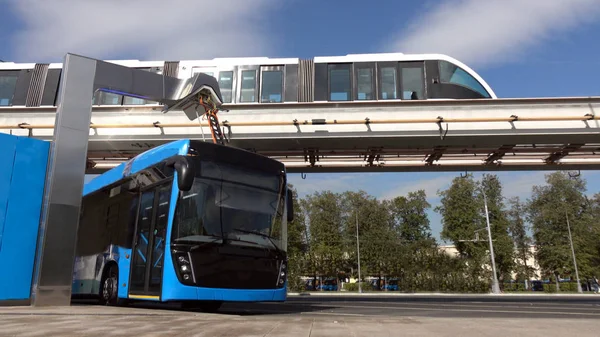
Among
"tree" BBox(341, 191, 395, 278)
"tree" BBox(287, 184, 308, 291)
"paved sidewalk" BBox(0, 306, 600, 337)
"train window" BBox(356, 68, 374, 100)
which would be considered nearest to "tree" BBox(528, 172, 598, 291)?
"tree" BBox(341, 191, 395, 278)

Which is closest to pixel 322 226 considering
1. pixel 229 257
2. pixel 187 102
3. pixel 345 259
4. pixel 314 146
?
pixel 345 259

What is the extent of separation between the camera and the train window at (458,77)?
14336 millimetres

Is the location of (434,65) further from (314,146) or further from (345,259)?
(345,259)

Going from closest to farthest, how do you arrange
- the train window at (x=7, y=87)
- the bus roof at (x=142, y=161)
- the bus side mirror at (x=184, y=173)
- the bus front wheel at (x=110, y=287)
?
the bus side mirror at (x=184, y=173)
the bus roof at (x=142, y=161)
the bus front wheel at (x=110, y=287)
the train window at (x=7, y=87)

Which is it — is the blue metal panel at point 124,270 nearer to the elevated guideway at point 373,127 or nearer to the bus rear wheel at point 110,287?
the bus rear wheel at point 110,287

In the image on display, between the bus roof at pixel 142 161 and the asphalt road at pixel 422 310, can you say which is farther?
the asphalt road at pixel 422 310

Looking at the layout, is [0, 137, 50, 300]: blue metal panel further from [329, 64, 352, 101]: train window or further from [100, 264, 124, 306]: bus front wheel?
[329, 64, 352, 101]: train window

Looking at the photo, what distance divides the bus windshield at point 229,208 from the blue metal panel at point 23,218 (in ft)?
12.5

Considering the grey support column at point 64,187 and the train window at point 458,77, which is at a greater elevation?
the train window at point 458,77

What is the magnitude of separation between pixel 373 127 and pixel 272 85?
138 inches

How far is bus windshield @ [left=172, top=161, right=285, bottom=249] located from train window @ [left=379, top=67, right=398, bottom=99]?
264 inches

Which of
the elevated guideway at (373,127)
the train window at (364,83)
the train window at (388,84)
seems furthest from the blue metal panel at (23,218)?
the train window at (388,84)

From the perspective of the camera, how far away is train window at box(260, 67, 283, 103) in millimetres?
14672

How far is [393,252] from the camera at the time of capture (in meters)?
47.0
